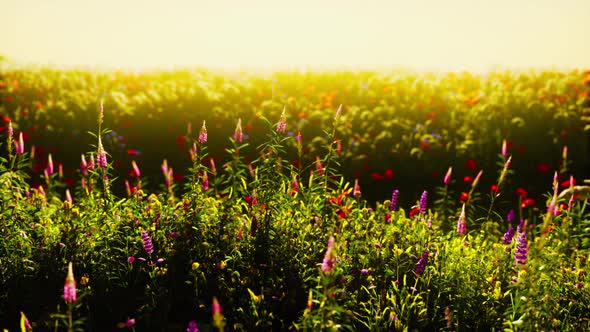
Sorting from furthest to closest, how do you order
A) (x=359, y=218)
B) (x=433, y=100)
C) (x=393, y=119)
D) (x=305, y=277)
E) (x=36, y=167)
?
(x=433, y=100) → (x=393, y=119) → (x=36, y=167) → (x=359, y=218) → (x=305, y=277)

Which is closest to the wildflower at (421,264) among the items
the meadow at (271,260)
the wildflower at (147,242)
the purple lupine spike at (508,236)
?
the meadow at (271,260)

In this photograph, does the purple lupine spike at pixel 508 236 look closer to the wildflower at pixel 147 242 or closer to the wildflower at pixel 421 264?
the wildflower at pixel 421 264

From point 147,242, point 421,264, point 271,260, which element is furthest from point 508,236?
point 147,242

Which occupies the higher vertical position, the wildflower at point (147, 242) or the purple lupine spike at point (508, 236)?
the wildflower at point (147, 242)

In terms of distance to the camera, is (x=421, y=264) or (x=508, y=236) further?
(x=508, y=236)

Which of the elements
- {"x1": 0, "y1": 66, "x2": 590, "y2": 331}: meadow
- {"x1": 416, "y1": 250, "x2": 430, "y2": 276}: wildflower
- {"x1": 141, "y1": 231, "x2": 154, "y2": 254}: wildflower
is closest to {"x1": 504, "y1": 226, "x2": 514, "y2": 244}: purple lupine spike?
{"x1": 0, "y1": 66, "x2": 590, "y2": 331}: meadow

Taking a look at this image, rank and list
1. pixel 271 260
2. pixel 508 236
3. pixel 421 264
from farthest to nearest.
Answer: pixel 508 236 → pixel 271 260 → pixel 421 264

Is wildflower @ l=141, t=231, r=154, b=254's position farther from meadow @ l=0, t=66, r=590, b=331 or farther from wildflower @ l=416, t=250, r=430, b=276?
wildflower @ l=416, t=250, r=430, b=276

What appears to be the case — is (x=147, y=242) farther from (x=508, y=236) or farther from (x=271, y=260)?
(x=508, y=236)

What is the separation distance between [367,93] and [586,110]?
3.82m

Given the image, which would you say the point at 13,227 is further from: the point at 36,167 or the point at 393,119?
the point at 393,119

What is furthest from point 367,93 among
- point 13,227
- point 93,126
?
point 13,227

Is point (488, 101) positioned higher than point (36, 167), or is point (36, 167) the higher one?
point (488, 101)

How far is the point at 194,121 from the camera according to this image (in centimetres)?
977
